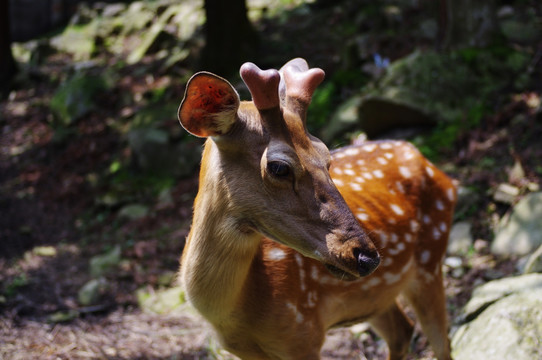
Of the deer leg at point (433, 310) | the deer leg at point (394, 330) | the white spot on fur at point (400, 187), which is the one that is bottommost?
the deer leg at point (394, 330)

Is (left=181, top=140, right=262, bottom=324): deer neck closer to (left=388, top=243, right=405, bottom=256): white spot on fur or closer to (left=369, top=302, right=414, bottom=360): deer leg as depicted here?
(left=388, top=243, right=405, bottom=256): white spot on fur

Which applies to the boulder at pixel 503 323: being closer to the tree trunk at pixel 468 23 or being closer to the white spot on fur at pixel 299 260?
the white spot on fur at pixel 299 260

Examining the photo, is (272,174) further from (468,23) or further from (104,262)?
(468,23)

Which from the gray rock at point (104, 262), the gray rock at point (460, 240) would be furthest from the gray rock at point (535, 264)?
the gray rock at point (104, 262)

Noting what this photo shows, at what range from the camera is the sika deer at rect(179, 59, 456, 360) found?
2582 mm

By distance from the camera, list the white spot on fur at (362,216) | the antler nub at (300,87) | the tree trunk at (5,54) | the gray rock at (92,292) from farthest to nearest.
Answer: the tree trunk at (5,54) < the gray rock at (92,292) < the white spot on fur at (362,216) < the antler nub at (300,87)

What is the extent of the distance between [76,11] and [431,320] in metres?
15.0

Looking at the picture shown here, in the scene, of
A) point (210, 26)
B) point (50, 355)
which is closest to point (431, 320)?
point (50, 355)

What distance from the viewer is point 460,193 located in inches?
217

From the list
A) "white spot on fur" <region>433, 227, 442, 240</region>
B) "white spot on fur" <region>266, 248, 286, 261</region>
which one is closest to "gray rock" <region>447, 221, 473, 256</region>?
"white spot on fur" <region>433, 227, 442, 240</region>

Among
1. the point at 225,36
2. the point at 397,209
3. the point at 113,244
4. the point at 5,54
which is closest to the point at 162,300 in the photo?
the point at 113,244

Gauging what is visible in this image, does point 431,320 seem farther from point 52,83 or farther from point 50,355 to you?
point 52,83

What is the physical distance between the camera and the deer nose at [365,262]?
97.3 inches

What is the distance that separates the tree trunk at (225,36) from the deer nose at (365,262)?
727 cm
